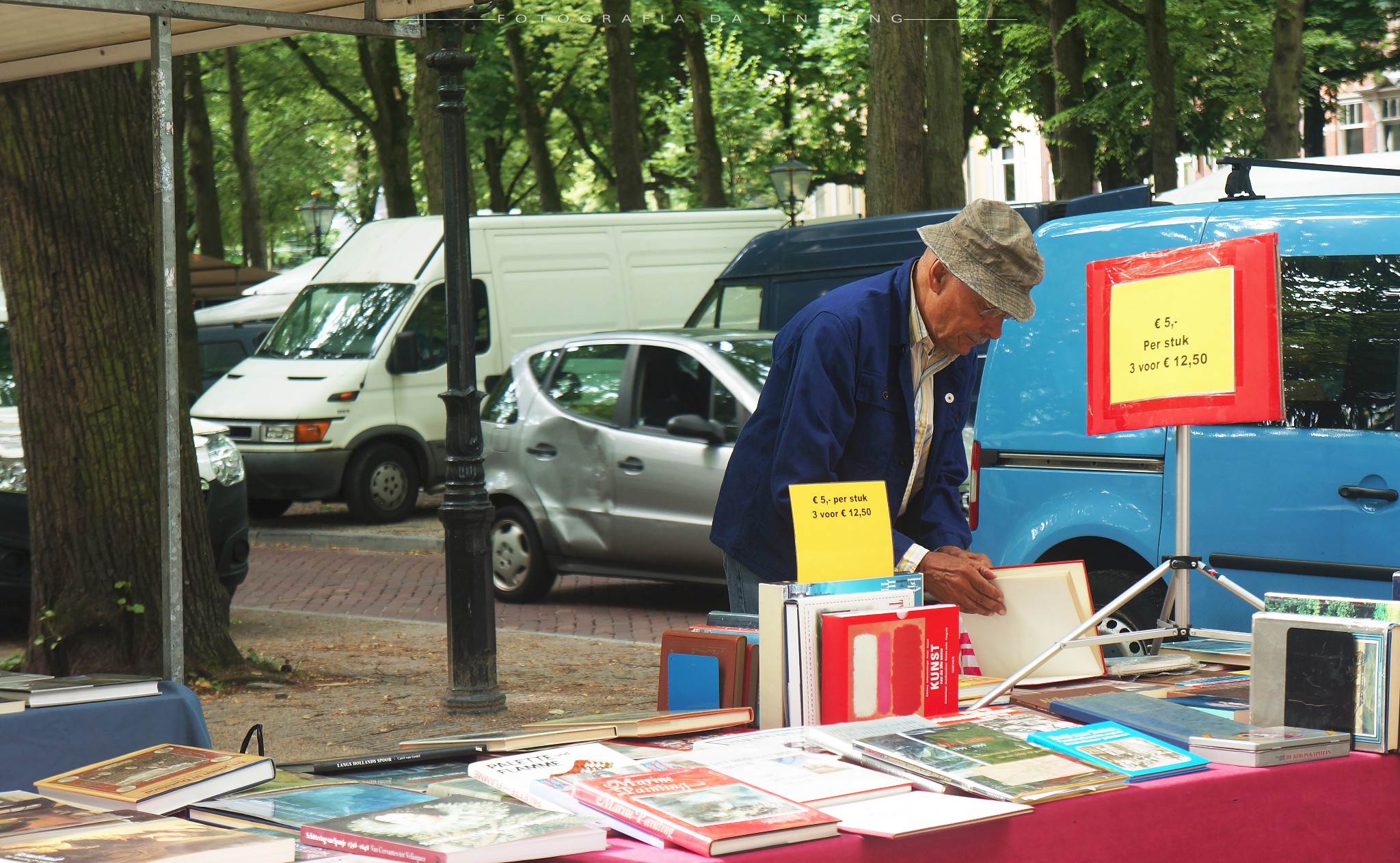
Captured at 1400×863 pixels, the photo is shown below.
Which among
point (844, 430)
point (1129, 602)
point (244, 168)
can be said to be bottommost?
point (1129, 602)

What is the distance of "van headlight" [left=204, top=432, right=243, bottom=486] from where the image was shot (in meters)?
9.38

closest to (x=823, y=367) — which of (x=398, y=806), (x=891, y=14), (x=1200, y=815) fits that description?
(x=1200, y=815)

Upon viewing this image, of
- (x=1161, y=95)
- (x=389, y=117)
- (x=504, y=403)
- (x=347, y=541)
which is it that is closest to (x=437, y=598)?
(x=504, y=403)

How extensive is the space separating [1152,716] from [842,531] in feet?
2.17

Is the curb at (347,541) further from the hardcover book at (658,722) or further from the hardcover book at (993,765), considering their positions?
the hardcover book at (993,765)

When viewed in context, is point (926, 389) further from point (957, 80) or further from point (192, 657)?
point (957, 80)

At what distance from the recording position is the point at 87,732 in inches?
132

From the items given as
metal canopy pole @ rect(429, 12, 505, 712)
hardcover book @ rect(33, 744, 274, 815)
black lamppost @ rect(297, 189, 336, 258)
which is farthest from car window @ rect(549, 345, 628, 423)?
black lamppost @ rect(297, 189, 336, 258)

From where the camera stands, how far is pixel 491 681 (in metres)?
7.14

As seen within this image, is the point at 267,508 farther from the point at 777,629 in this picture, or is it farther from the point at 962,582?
the point at 777,629

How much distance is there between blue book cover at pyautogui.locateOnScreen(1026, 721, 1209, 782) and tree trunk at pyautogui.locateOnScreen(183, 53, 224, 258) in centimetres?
2362

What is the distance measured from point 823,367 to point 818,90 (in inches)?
1198

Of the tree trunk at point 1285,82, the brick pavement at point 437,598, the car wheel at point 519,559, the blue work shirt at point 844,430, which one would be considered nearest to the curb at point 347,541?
the brick pavement at point 437,598

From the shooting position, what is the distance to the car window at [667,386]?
9617mm
